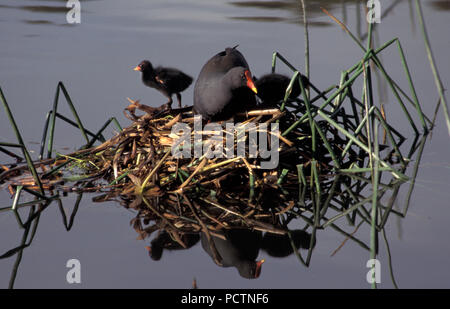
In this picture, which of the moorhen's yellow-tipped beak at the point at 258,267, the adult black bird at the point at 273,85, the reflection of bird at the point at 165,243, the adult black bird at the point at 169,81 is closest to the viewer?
the moorhen's yellow-tipped beak at the point at 258,267

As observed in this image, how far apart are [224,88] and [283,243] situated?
4.24 ft

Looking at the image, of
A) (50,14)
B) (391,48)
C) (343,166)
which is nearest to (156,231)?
(343,166)

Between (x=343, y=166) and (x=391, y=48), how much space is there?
8.84 feet

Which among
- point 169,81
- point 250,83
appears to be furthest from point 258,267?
point 169,81

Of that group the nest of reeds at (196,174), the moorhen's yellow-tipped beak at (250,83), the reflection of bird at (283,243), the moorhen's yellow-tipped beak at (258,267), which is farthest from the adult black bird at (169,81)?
the moorhen's yellow-tipped beak at (258,267)

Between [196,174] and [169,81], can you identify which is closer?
→ [196,174]

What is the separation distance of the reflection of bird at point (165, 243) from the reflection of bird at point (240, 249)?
0.06 meters

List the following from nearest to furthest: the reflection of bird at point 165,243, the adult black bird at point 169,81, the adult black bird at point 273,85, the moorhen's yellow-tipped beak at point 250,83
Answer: the reflection of bird at point 165,243 → the moorhen's yellow-tipped beak at point 250,83 → the adult black bird at point 273,85 → the adult black bird at point 169,81

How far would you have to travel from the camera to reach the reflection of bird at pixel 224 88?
14.0 feet

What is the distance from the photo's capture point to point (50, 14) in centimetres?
891

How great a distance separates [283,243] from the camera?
3379 mm

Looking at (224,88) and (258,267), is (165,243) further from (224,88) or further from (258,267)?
(224,88)

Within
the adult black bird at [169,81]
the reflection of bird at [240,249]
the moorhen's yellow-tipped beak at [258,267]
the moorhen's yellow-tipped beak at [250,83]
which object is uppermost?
the adult black bird at [169,81]

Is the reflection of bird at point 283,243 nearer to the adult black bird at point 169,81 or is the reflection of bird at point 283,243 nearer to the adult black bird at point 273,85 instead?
the adult black bird at point 273,85
